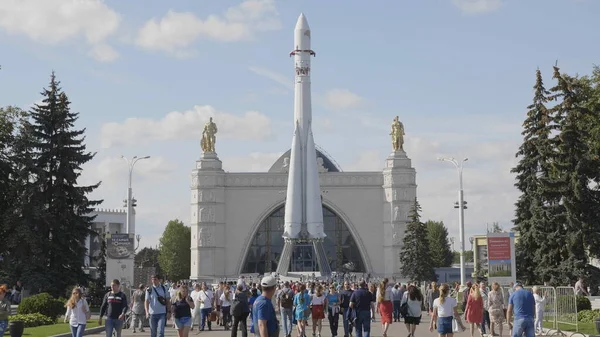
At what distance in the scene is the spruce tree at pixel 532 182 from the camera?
43125 mm

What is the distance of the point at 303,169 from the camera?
7306cm

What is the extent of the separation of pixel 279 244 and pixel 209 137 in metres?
13.6

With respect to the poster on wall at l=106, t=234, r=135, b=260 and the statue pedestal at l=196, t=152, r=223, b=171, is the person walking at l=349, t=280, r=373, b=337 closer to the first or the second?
the poster on wall at l=106, t=234, r=135, b=260

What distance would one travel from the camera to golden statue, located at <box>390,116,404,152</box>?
3484 inches

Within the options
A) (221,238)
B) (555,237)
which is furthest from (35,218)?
(221,238)

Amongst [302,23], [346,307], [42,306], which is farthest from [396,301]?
[302,23]

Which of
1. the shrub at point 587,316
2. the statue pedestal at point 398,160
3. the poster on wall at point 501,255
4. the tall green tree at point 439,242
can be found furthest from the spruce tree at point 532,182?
the tall green tree at point 439,242

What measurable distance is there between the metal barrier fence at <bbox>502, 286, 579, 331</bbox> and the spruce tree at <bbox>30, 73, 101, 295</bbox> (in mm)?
25616

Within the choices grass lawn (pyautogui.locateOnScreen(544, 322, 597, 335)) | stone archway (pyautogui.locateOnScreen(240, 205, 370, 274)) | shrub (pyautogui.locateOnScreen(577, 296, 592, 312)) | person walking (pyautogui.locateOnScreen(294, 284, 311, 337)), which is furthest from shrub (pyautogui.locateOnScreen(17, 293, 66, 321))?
stone archway (pyautogui.locateOnScreen(240, 205, 370, 274))

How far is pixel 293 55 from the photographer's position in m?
75.1

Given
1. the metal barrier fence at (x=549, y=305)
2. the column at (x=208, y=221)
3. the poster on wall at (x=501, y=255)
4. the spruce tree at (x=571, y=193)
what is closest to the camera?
the metal barrier fence at (x=549, y=305)

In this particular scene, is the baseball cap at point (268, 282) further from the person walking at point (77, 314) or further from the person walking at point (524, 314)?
the person walking at point (77, 314)

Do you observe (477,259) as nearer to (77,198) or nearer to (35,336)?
(77,198)

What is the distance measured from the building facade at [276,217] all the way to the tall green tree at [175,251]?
2097cm
